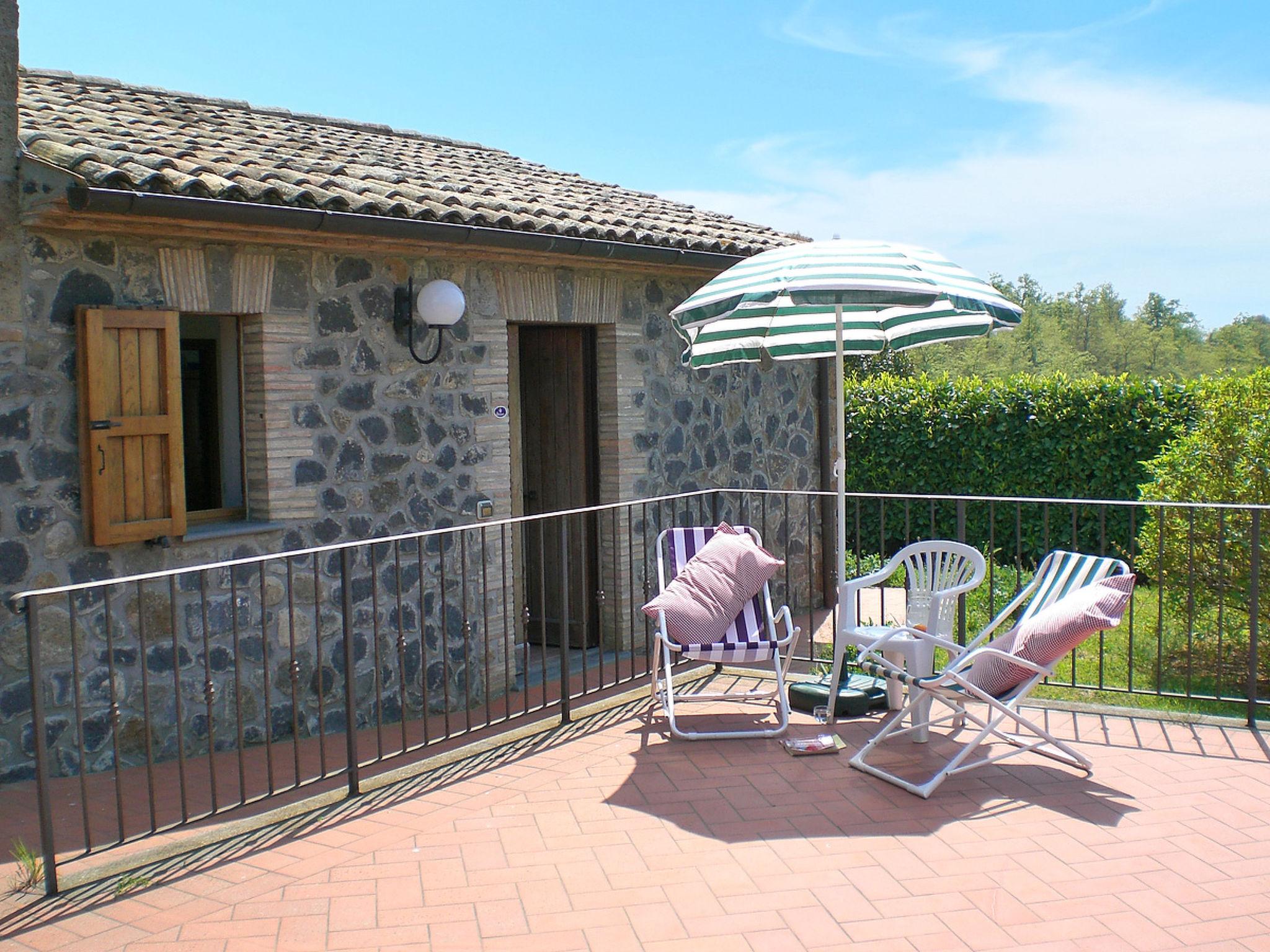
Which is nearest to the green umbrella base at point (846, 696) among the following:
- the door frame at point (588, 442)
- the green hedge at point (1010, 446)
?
the door frame at point (588, 442)

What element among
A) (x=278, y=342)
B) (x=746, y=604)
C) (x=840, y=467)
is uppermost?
(x=278, y=342)

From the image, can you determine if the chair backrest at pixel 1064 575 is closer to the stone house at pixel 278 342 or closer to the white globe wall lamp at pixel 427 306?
the stone house at pixel 278 342

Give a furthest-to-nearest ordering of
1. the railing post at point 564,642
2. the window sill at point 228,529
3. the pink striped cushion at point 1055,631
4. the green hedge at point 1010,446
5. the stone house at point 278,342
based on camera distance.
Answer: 1. the green hedge at point 1010,446
2. the window sill at point 228,529
3. the railing post at point 564,642
4. the stone house at point 278,342
5. the pink striped cushion at point 1055,631

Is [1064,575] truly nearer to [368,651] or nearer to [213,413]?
[368,651]

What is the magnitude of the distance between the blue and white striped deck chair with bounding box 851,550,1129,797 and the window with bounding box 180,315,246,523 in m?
3.54

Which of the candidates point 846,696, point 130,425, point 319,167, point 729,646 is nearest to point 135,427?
point 130,425

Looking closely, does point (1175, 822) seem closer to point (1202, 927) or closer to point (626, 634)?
point (1202, 927)

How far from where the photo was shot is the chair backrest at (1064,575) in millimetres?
4695

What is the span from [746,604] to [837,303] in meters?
1.62

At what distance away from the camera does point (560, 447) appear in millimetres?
7832

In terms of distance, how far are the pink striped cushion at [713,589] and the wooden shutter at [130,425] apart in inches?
96.7

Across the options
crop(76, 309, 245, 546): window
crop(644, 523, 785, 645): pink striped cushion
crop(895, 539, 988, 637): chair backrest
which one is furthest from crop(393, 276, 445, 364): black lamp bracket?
crop(895, 539, 988, 637): chair backrest

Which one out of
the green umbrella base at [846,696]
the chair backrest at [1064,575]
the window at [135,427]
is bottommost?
the green umbrella base at [846,696]

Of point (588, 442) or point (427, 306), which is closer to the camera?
point (427, 306)
